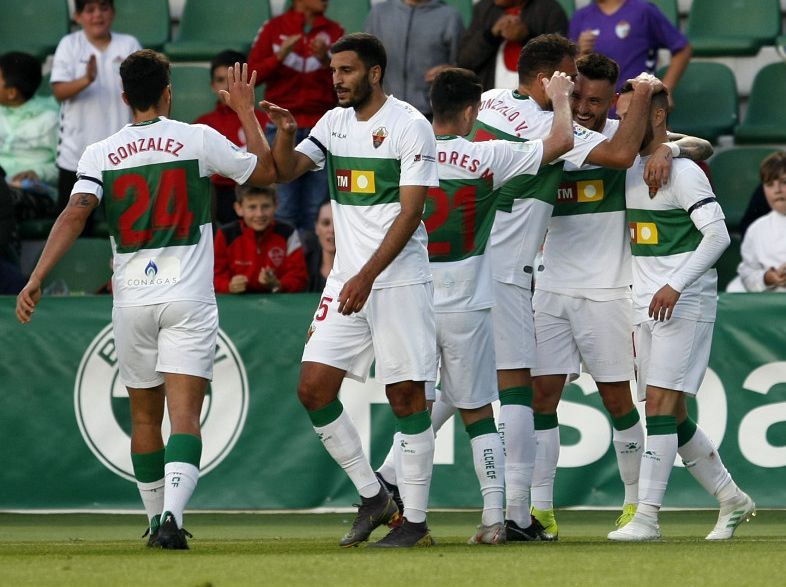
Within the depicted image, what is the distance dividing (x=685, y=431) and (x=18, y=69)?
6740 mm

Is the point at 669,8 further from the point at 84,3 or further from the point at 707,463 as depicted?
the point at 707,463

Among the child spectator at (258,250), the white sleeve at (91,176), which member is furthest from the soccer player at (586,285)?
the child spectator at (258,250)

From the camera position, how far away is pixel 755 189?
37.1 ft

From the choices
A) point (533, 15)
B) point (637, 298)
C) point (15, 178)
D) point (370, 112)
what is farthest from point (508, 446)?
point (15, 178)

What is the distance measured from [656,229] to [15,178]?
20.8 feet

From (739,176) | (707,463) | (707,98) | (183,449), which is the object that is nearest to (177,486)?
(183,449)

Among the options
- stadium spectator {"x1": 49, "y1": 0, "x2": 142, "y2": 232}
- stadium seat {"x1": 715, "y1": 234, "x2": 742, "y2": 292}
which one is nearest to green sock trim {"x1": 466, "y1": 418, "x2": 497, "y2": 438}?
stadium seat {"x1": 715, "y1": 234, "x2": 742, "y2": 292}

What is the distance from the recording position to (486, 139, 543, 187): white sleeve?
662 cm

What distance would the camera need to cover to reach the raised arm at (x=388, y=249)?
602 centimetres

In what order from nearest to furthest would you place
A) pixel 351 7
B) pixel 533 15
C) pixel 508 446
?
pixel 508 446, pixel 533 15, pixel 351 7

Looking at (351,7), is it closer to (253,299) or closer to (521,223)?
(253,299)

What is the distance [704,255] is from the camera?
6.81m

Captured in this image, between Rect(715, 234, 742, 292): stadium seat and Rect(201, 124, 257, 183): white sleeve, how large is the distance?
550cm

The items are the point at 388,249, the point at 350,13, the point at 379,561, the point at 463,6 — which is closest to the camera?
the point at 379,561
